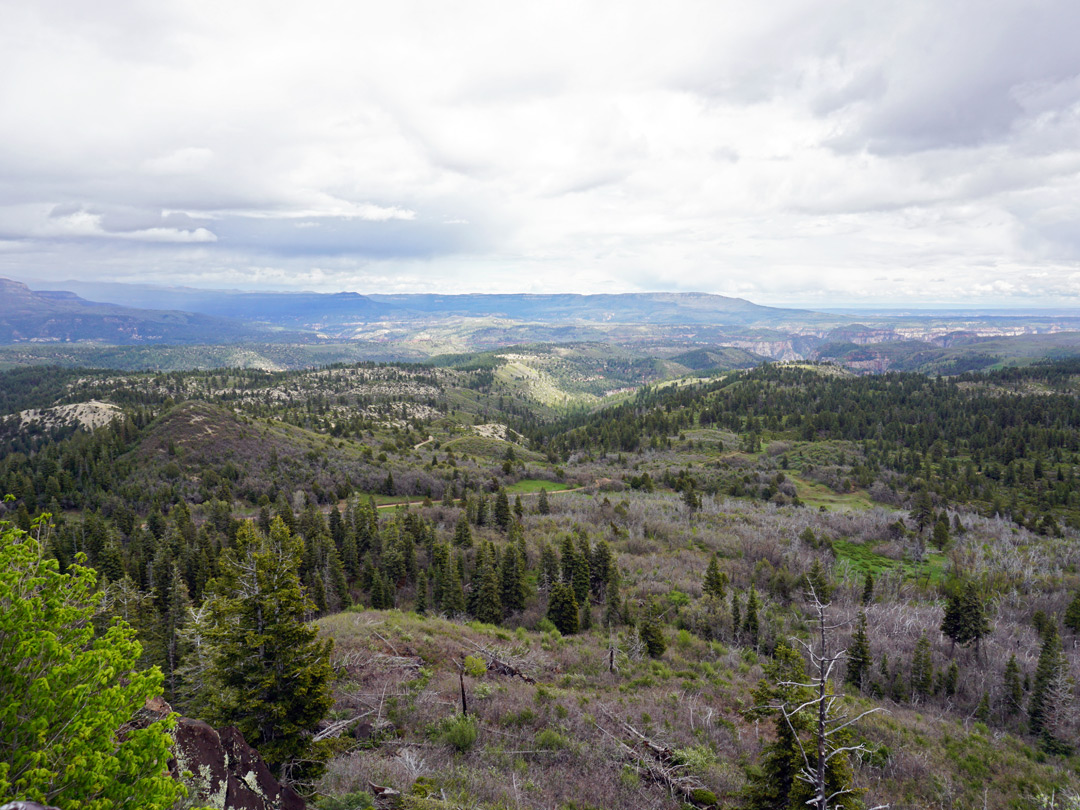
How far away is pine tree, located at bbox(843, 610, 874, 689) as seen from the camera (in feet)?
108

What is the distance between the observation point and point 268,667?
15352mm

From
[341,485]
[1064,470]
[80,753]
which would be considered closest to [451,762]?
[80,753]

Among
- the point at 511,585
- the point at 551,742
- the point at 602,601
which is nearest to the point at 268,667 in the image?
the point at 551,742

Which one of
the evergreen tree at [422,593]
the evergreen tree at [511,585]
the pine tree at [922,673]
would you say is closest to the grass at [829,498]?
the pine tree at [922,673]

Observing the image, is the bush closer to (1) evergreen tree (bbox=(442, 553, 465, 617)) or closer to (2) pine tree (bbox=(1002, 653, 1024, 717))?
(1) evergreen tree (bbox=(442, 553, 465, 617))

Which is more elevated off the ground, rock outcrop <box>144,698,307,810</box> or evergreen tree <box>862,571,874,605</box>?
rock outcrop <box>144,698,307,810</box>

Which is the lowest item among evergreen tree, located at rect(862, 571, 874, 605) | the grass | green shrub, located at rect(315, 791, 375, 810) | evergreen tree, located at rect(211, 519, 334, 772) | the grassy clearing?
the grass

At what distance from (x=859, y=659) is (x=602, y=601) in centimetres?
2179

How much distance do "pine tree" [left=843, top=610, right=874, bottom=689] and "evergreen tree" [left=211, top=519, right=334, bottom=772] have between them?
34.1 metres

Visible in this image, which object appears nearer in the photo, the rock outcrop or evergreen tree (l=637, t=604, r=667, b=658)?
the rock outcrop

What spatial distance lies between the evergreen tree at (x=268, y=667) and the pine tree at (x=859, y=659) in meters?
34.1

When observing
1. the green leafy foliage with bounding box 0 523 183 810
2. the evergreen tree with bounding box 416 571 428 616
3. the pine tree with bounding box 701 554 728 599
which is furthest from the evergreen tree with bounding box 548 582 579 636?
the green leafy foliage with bounding box 0 523 183 810

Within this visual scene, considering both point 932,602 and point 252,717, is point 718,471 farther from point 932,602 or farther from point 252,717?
point 252,717

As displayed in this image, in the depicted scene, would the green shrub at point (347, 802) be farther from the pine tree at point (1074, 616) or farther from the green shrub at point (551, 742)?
the pine tree at point (1074, 616)
